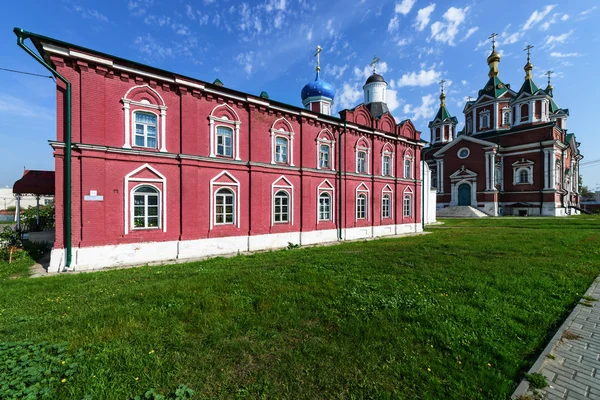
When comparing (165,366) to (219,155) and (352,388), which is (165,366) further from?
(219,155)

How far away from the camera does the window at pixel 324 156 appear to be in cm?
1504

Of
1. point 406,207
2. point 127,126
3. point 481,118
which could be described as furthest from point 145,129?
point 481,118

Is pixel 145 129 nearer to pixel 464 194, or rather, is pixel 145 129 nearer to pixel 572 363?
pixel 572 363

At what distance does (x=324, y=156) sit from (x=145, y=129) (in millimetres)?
9217

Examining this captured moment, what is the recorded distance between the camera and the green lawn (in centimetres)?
288

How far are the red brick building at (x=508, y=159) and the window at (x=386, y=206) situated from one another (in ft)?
65.1

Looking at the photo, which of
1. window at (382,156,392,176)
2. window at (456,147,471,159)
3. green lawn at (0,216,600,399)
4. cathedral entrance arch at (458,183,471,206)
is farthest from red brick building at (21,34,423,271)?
window at (456,147,471,159)

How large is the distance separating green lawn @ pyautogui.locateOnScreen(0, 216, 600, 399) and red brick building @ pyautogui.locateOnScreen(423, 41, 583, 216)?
3301cm

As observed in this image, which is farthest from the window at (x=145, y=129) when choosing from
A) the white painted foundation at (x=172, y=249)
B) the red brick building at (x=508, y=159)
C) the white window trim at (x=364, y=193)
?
the red brick building at (x=508, y=159)

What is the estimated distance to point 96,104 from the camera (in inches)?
348

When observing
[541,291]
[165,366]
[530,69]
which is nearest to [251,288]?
[165,366]

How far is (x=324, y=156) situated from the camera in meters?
15.2

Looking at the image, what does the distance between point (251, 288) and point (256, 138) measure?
8.38 metres

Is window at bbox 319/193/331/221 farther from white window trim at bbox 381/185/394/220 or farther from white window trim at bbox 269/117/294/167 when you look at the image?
white window trim at bbox 381/185/394/220
